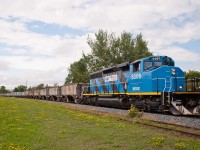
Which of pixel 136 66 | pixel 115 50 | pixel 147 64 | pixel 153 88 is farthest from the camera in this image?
pixel 115 50

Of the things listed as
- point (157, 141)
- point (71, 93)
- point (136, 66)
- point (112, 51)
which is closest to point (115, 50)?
point (112, 51)

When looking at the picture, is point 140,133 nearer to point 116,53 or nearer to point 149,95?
point 149,95

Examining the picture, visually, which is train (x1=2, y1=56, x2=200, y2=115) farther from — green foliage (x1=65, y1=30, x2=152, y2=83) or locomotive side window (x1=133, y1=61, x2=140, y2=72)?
green foliage (x1=65, y1=30, x2=152, y2=83)

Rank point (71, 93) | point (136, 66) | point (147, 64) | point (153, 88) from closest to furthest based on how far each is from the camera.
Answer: point (153, 88) → point (147, 64) → point (136, 66) → point (71, 93)

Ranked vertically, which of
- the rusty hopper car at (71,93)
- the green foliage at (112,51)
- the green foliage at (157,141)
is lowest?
the green foliage at (157,141)

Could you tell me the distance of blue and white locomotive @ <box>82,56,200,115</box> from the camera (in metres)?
18.1

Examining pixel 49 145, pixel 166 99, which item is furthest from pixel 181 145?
pixel 166 99

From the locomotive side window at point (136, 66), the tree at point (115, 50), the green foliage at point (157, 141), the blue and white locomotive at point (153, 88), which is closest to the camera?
the green foliage at point (157, 141)

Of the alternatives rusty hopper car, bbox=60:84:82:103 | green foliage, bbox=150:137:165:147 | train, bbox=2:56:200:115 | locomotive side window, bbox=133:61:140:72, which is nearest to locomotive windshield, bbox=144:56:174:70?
train, bbox=2:56:200:115

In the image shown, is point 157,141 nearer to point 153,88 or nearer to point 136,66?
point 153,88

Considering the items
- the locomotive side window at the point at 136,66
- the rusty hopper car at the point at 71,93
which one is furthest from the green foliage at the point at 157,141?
the rusty hopper car at the point at 71,93

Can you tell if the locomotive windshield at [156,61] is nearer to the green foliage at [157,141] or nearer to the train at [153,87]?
the train at [153,87]

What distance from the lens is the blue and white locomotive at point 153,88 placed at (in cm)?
Result: 1811

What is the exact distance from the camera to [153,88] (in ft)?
63.6
